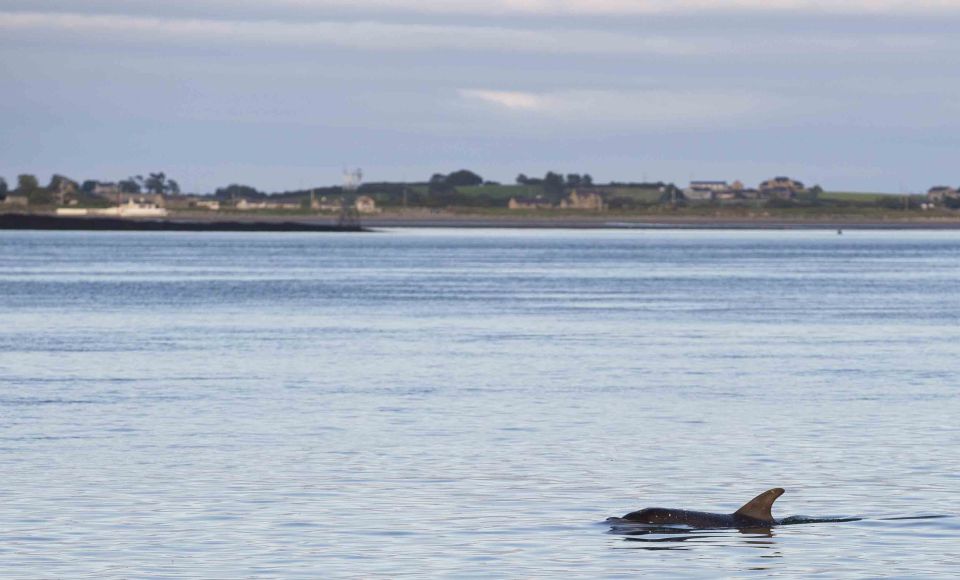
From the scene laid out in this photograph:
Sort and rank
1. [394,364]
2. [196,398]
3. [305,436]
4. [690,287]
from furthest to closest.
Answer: [690,287]
[394,364]
[196,398]
[305,436]

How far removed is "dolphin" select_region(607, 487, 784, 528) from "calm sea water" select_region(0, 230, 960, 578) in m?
0.36

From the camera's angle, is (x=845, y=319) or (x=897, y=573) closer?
(x=897, y=573)

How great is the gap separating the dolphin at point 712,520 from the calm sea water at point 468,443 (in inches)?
14.2

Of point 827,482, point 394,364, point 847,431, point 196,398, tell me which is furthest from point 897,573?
point 394,364

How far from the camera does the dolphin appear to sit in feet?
77.8

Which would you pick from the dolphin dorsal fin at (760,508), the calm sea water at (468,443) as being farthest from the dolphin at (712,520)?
the calm sea water at (468,443)

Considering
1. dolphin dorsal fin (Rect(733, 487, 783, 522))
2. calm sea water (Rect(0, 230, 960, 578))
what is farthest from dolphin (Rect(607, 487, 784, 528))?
calm sea water (Rect(0, 230, 960, 578))

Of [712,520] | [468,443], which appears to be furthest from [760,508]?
[468,443]

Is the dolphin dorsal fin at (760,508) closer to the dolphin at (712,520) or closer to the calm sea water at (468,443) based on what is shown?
the dolphin at (712,520)

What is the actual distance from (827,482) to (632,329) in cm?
3928

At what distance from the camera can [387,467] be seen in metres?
29.1

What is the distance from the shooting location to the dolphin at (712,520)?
77.8 feet

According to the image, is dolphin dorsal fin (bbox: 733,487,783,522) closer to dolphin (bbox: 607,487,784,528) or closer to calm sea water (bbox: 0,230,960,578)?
dolphin (bbox: 607,487,784,528)

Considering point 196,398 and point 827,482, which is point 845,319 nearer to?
point 196,398
